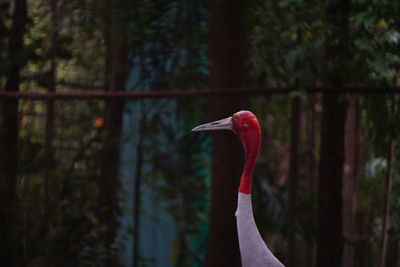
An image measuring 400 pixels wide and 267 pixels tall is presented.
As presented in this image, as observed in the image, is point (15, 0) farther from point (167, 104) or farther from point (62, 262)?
point (62, 262)

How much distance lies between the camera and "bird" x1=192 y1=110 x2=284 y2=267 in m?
2.32

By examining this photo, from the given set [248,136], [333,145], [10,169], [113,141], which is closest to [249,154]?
[248,136]

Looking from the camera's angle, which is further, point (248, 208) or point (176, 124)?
point (176, 124)

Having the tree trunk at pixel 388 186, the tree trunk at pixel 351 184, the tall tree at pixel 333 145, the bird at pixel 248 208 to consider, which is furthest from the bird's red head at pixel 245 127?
the tree trunk at pixel 351 184

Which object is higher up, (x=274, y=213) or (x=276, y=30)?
(x=276, y=30)

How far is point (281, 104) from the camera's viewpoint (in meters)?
4.79

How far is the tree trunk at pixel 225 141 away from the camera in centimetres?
346

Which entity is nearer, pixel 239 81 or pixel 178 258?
pixel 239 81

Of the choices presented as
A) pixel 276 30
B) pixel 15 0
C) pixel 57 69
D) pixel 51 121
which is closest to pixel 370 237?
pixel 276 30

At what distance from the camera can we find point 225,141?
3449mm

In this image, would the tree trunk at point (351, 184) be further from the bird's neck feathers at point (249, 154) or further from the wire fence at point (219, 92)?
the bird's neck feathers at point (249, 154)

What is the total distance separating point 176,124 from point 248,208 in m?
2.16

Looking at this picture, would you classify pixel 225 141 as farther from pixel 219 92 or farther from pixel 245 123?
pixel 245 123

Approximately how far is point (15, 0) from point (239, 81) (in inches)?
68.3
